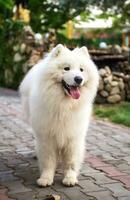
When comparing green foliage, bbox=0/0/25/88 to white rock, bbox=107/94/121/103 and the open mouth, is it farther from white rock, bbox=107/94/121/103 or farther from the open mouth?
the open mouth

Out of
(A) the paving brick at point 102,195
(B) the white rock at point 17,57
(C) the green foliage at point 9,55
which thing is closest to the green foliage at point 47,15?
(C) the green foliage at point 9,55

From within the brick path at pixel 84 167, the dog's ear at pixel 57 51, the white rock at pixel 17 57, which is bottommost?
the brick path at pixel 84 167

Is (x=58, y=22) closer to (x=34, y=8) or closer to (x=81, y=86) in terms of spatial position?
(x=34, y=8)

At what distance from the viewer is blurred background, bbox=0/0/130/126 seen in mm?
12742

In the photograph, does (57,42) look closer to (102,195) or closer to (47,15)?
(47,15)

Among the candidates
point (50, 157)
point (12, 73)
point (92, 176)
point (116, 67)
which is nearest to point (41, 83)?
point (50, 157)

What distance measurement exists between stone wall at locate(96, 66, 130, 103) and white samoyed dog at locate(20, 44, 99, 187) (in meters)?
7.13

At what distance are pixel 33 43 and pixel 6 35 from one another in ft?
6.87

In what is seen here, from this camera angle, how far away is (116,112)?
11.2 meters

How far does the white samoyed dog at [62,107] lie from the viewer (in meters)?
5.22

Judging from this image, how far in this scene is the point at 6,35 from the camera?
57.7ft

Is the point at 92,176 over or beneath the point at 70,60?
beneath

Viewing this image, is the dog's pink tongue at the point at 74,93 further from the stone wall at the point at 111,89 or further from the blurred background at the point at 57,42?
the stone wall at the point at 111,89

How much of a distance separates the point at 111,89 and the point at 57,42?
6.17 metres
